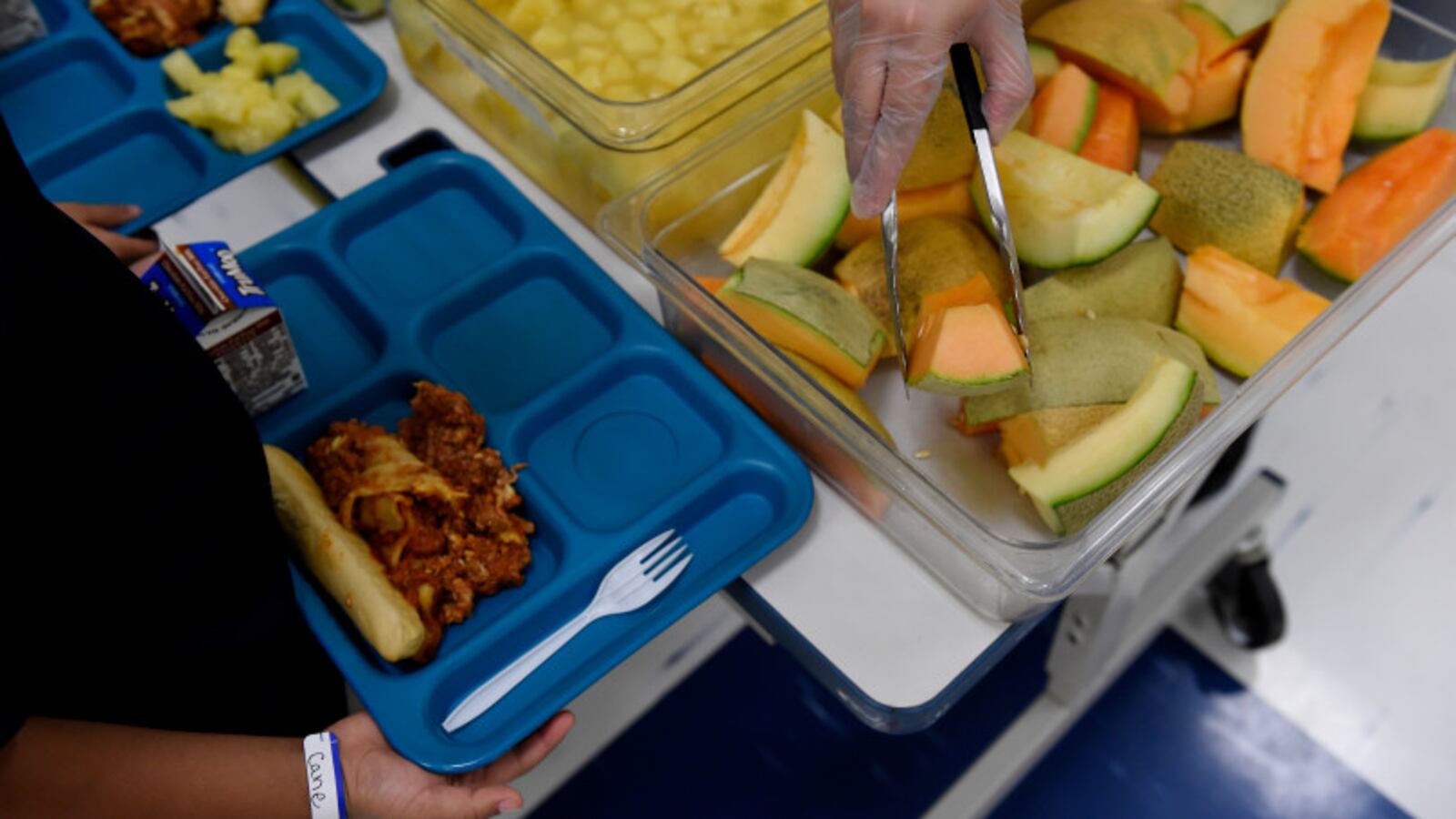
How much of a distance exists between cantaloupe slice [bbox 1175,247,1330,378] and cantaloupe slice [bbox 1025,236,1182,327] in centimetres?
2

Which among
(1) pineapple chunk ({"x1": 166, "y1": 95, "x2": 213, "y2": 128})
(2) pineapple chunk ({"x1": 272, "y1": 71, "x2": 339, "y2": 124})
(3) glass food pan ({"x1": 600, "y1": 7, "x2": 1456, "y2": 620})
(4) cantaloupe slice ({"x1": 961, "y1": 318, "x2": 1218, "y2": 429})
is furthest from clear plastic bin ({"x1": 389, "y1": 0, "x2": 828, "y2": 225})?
(4) cantaloupe slice ({"x1": 961, "y1": 318, "x2": 1218, "y2": 429})

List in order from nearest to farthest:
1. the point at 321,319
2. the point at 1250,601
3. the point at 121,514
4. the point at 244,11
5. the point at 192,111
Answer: the point at 121,514 < the point at 321,319 < the point at 192,111 < the point at 244,11 < the point at 1250,601

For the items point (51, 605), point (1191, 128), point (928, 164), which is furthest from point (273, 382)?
point (1191, 128)

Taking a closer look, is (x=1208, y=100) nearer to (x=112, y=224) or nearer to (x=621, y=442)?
(x=621, y=442)

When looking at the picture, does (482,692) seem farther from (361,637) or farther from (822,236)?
(822,236)

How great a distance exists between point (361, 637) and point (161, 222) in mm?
572

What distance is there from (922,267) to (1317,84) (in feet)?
1.56

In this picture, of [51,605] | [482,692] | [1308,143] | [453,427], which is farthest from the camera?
[1308,143]

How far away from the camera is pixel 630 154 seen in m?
1.07

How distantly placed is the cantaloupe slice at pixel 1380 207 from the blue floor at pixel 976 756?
2.87ft

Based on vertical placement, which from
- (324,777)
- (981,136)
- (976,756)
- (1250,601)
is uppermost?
(981,136)

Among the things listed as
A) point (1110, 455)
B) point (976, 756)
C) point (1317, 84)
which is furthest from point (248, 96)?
point (976, 756)

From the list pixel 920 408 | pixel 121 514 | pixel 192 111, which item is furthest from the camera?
pixel 192 111

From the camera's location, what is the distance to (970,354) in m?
0.89
